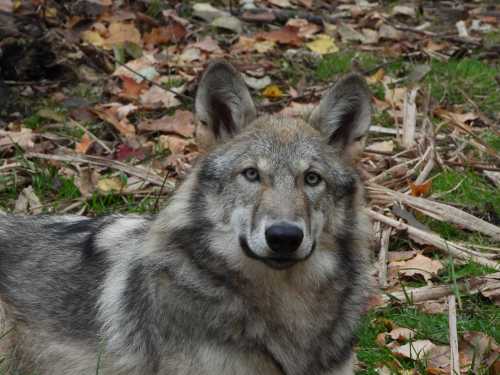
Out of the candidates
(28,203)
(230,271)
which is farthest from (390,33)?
(230,271)

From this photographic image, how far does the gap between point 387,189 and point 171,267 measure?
111 inches

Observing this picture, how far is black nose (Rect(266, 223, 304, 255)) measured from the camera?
12.4 ft

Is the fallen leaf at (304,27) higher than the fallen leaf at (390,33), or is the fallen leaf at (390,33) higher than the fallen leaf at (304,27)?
the fallen leaf at (304,27)

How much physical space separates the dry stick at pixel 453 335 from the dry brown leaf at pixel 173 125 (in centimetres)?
328

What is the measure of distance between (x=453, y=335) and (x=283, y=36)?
593 cm

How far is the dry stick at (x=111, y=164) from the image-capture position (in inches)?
262

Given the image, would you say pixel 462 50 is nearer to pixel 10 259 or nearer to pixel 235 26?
pixel 235 26

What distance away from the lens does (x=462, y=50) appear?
32.3 feet

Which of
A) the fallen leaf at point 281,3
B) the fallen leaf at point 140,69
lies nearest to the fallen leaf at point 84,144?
the fallen leaf at point 140,69

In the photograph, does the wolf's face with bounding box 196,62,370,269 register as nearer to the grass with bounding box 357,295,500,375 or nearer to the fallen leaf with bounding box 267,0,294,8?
the grass with bounding box 357,295,500,375

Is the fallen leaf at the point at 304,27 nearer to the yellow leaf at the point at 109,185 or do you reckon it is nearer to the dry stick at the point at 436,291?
the yellow leaf at the point at 109,185

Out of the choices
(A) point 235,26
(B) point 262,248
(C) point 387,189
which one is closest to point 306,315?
(B) point 262,248

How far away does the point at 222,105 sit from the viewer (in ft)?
14.7

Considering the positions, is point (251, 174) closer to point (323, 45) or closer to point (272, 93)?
point (272, 93)
